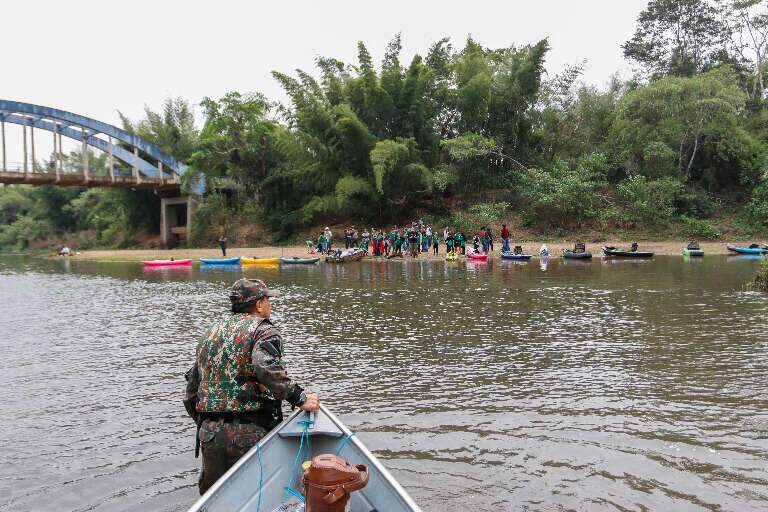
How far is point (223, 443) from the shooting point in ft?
13.3

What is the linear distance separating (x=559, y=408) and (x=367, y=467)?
3819 millimetres

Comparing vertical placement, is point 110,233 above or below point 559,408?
above

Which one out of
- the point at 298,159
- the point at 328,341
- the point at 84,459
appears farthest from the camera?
the point at 298,159

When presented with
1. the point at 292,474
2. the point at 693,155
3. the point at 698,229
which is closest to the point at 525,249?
the point at 698,229

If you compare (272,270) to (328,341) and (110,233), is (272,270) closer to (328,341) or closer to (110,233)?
(328,341)

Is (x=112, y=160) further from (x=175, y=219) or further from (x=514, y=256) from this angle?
(x=514, y=256)

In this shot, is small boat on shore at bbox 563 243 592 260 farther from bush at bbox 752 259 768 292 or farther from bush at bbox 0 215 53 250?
→ bush at bbox 0 215 53 250

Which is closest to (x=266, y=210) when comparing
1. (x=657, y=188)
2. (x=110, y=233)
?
(x=110, y=233)

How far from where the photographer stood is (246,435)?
161 inches

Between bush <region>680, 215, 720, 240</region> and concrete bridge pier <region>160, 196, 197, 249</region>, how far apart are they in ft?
114

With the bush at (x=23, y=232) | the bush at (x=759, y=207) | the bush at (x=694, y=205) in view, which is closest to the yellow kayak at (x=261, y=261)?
the bush at (x=694, y=205)

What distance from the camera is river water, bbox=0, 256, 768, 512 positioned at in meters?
5.18

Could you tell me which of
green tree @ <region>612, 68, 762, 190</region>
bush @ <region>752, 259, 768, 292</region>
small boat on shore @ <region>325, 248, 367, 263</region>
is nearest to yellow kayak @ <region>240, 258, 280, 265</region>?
small boat on shore @ <region>325, 248, 367, 263</region>

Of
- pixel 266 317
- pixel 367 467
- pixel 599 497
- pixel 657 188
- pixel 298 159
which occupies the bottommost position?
pixel 599 497
